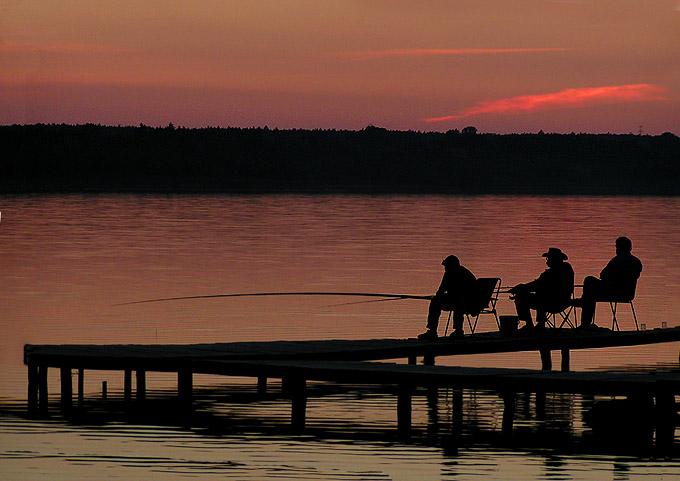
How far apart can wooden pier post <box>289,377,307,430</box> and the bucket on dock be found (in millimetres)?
3416

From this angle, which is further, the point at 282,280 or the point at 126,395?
the point at 282,280

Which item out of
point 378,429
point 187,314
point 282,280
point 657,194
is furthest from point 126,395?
point 657,194

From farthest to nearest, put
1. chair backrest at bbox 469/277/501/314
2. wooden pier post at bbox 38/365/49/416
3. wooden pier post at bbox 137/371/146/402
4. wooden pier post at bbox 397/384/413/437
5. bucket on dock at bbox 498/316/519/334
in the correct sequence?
bucket on dock at bbox 498/316/519/334, chair backrest at bbox 469/277/501/314, wooden pier post at bbox 137/371/146/402, wooden pier post at bbox 38/365/49/416, wooden pier post at bbox 397/384/413/437

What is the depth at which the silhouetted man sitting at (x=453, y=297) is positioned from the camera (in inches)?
655

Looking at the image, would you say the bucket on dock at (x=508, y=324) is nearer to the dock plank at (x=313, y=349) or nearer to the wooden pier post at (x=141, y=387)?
the dock plank at (x=313, y=349)

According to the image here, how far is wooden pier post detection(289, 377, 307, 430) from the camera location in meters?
14.3

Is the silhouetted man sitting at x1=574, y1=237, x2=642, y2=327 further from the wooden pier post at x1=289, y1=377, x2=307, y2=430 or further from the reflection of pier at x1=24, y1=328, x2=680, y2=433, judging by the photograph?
the wooden pier post at x1=289, y1=377, x2=307, y2=430

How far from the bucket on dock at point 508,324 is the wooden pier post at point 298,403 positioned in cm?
342

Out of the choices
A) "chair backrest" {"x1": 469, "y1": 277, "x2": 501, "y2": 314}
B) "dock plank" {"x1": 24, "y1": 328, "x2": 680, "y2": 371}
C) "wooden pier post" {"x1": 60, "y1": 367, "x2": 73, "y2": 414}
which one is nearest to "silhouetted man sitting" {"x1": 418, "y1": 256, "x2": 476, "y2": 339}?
"chair backrest" {"x1": 469, "y1": 277, "x2": 501, "y2": 314}

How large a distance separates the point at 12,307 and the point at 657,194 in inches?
5106

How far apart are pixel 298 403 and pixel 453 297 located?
3.05m

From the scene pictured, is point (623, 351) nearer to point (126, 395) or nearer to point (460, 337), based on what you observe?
point (460, 337)

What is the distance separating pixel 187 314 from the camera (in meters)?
26.6

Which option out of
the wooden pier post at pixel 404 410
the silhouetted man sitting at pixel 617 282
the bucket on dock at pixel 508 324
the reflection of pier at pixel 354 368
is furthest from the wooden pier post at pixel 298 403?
the silhouetted man sitting at pixel 617 282
